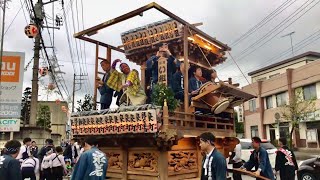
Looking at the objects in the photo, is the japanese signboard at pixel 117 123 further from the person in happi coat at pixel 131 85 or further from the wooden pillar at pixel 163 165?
the person in happi coat at pixel 131 85

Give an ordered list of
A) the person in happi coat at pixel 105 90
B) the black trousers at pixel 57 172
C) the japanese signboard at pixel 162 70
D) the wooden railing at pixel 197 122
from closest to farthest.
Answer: the wooden railing at pixel 197 122, the japanese signboard at pixel 162 70, the black trousers at pixel 57 172, the person in happi coat at pixel 105 90

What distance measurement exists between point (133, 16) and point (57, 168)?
5342 millimetres

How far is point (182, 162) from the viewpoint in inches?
344

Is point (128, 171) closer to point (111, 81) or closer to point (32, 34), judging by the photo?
point (111, 81)

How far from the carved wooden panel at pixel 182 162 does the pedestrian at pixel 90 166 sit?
3.27 metres

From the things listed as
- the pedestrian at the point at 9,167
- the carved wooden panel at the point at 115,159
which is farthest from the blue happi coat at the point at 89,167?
the carved wooden panel at the point at 115,159

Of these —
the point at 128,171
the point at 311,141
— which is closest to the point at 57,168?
the point at 128,171

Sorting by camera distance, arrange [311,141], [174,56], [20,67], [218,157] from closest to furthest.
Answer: [218,157], [174,56], [20,67], [311,141]

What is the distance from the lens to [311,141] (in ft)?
101

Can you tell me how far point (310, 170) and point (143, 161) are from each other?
6.45 metres

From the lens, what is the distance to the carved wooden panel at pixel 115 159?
9305 millimetres

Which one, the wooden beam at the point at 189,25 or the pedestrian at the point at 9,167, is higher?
the wooden beam at the point at 189,25

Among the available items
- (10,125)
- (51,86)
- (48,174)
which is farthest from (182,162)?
(51,86)

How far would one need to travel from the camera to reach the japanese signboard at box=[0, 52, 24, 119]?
16938 mm
